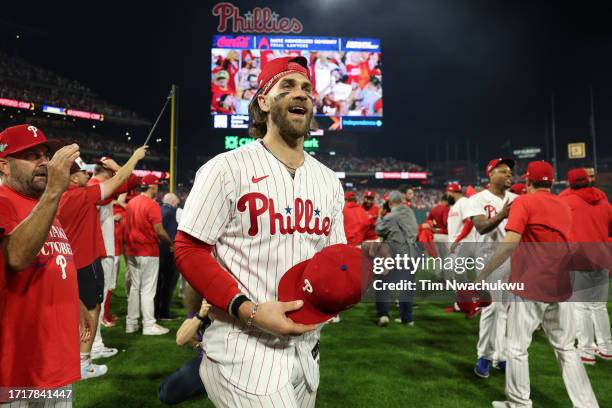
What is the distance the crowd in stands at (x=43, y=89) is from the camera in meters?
33.6

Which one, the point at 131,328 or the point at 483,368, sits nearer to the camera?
the point at 483,368

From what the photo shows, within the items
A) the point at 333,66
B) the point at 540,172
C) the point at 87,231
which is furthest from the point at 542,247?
the point at 333,66

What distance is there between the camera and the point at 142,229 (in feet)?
21.1

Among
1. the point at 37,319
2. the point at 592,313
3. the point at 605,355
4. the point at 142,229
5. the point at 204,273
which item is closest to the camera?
the point at 204,273

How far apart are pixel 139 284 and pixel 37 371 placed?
4.72m

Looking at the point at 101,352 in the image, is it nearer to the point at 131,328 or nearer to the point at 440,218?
the point at 131,328

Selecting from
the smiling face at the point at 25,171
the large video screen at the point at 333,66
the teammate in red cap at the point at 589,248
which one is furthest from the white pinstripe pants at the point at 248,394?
the large video screen at the point at 333,66

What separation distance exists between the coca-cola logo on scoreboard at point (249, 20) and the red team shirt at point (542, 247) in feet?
80.2

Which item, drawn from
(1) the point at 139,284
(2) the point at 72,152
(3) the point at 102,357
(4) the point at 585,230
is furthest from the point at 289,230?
(1) the point at 139,284

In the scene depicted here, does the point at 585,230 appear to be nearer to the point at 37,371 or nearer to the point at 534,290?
the point at 534,290

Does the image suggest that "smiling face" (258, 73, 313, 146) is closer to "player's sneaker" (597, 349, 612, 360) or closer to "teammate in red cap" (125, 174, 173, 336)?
"teammate in red cap" (125, 174, 173, 336)

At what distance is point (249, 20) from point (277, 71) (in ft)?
84.7

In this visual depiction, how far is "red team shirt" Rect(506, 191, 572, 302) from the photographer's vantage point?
11.4 feet

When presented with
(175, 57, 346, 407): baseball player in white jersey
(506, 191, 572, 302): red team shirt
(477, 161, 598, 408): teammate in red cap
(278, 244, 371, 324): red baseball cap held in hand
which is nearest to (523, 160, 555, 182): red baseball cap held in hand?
(477, 161, 598, 408): teammate in red cap
